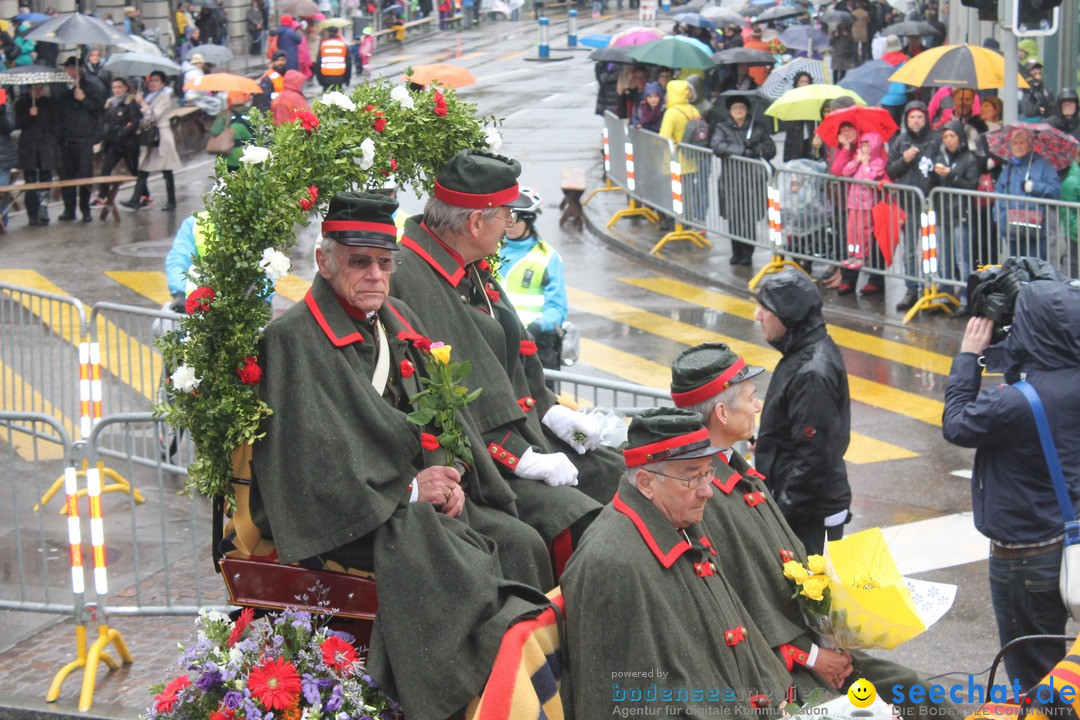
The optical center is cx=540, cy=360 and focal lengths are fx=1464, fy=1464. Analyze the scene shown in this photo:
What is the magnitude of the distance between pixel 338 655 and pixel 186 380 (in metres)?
1.15

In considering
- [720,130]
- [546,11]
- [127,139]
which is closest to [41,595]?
[720,130]

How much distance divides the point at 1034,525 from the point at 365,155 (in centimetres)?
319

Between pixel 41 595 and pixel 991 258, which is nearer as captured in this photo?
pixel 41 595

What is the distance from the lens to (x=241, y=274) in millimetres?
5391

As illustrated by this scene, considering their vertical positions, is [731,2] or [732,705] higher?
[731,2]

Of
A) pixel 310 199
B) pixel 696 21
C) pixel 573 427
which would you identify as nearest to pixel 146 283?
pixel 573 427

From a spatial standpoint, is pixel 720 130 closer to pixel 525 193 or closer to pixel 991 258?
pixel 991 258

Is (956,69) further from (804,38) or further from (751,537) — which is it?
(804,38)

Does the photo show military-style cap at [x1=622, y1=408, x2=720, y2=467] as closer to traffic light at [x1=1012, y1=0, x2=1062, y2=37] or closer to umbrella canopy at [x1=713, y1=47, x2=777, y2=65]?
traffic light at [x1=1012, y1=0, x2=1062, y2=37]

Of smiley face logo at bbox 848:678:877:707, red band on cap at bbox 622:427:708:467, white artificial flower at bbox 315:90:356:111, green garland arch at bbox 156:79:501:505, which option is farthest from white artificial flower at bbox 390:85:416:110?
smiley face logo at bbox 848:678:877:707

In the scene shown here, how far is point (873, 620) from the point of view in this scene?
17.1ft

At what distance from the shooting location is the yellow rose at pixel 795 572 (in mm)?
5359

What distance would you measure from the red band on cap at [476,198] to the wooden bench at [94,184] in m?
14.5

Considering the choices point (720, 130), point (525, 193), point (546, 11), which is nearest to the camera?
point (525, 193)
